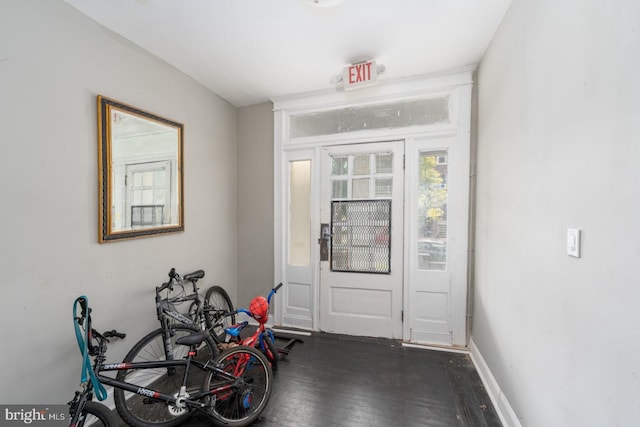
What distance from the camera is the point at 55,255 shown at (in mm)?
1609

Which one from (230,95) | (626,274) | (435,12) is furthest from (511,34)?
(230,95)

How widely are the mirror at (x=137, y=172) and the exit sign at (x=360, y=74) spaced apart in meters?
1.65

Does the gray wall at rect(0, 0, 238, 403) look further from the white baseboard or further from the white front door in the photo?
the white baseboard

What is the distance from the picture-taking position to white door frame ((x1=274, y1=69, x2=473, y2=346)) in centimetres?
254

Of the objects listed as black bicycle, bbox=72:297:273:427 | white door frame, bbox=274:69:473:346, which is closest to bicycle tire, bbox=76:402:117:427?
black bicycle, bbox=72:297:273:427

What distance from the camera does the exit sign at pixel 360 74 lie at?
235 centimetres

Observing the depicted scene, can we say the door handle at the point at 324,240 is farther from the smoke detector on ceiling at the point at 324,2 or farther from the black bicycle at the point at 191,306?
the smoke detector on ceiling at the point at 324,2

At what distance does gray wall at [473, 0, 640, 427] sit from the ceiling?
43 cm

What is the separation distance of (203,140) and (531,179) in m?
Answer: 2.84

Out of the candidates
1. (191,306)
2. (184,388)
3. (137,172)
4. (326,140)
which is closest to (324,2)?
(326,140)

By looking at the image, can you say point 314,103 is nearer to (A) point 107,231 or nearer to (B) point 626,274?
(A) point 107,231

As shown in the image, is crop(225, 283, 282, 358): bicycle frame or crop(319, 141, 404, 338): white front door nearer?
crop(225, 283, 282, 358): bicycle frame

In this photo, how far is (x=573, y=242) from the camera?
1065 mm

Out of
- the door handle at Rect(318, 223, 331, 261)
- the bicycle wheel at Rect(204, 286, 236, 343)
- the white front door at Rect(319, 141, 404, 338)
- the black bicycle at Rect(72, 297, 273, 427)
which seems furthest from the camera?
the door handle at Rect(318, 223, 331, 261)
